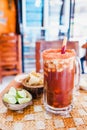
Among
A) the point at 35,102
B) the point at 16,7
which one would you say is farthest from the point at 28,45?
the point at 35,102

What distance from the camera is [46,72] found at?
840 millimetres

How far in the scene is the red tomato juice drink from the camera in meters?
0.80

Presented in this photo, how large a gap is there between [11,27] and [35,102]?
9.12ft

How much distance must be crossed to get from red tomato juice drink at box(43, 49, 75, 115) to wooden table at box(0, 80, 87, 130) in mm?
41

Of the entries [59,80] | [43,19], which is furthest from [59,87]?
[43,19]

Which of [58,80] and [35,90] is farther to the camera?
[35,90]

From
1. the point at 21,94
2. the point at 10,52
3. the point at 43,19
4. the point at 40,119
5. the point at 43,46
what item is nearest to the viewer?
the point at 40,119

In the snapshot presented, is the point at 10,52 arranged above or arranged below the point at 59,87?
below

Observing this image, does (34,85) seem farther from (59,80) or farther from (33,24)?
(33,24)

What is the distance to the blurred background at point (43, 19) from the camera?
3.25 m

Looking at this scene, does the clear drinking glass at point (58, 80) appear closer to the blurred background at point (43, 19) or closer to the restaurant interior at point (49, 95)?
the restaurant interior at point (49, 95)

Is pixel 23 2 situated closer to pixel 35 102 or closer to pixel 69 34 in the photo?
pixel 69 34

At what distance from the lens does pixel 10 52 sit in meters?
3.11

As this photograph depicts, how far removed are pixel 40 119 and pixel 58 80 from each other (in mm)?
186
